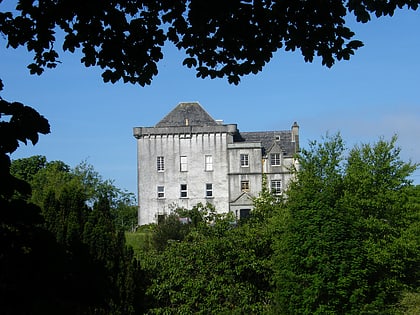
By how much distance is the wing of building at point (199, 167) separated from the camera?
64250 mm

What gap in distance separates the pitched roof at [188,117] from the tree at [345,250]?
103 ft

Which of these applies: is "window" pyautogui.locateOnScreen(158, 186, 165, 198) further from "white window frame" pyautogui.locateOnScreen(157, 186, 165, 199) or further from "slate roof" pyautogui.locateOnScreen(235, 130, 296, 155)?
"slate roof" pyautogui.locateOnScreen(235, 130, 296, 155)

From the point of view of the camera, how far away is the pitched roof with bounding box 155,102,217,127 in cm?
6644

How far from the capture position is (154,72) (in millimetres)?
7770

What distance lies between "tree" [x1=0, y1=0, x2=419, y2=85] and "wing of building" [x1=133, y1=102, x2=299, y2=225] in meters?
56.2

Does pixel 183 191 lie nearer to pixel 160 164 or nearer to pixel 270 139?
pixel 160 164

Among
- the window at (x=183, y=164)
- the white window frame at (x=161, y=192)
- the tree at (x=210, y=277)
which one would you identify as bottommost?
the tree at (x=210, y=277)

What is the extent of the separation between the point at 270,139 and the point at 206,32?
6014 cm

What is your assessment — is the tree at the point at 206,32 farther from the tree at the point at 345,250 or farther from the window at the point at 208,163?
the window at the point at 208,163

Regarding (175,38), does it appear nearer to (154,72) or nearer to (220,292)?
(154,72)

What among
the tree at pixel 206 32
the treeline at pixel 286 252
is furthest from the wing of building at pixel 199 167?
the tree at pixel 206 32

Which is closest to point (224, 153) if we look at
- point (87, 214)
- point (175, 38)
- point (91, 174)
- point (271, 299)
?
point (91, 174)

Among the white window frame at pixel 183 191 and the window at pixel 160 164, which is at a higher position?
the window at pixel 160 164

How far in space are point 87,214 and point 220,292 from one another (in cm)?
695
